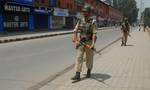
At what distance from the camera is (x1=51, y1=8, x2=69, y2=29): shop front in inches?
2121

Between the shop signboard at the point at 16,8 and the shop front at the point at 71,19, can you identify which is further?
the shop front at the point at 71,19

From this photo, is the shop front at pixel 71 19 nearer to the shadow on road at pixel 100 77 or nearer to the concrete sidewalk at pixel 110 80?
the concrete sidewalk at pixel 110 80

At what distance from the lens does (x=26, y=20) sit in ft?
139

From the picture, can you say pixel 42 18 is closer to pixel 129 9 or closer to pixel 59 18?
pixel 59 18

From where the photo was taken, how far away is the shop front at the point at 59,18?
5388 centimetres

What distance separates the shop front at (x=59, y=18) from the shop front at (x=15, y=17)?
11.2 metres

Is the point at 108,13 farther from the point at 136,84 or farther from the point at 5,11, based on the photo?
the point at 136,84

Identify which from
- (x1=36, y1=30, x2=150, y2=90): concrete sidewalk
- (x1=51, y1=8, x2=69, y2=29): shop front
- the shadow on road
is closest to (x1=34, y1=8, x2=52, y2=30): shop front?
(x1=51, y1=8, x2=69, y2=29): shop front

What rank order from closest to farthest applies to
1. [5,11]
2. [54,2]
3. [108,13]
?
[5,11] → [54,2] → [108,13]

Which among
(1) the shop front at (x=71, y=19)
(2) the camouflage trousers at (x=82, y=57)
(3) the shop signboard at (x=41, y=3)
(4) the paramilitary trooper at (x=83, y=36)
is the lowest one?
(1) the shop front at (x=71, y=19)

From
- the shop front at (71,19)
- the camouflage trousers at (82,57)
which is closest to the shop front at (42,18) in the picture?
the shop front at (71,19)

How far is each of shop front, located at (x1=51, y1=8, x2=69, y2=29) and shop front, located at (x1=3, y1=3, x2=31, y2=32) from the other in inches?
442

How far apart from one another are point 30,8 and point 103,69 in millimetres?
32836

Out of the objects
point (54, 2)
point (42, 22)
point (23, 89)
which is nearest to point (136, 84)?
point (23, 89)
